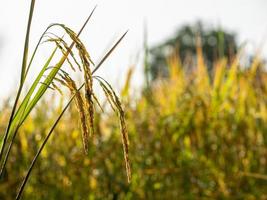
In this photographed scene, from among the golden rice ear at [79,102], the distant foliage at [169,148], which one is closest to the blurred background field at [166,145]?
the distant foliage at [169,148]

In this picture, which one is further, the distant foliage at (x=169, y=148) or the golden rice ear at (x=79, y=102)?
the distant foliage at (x=169, y=148)

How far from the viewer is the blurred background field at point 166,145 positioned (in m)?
2.08

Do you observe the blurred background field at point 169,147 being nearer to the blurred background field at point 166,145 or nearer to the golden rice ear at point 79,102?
the blurred background field at point 166,145

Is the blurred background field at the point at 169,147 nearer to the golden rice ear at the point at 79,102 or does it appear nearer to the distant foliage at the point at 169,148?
the distant foliage at the point at 169,148

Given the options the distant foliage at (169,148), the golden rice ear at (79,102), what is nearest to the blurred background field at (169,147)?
the distant foliage at (169,148)

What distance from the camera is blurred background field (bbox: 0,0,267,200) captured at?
2078 millimetres

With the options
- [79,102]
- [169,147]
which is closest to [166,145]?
[169,147]

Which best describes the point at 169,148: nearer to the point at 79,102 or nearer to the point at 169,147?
the point at 169,147

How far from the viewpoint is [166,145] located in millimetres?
2252

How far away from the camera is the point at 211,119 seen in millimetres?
2348

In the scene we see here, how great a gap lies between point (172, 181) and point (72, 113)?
552 millimetres

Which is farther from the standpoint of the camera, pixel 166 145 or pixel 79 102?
pixel 166 145

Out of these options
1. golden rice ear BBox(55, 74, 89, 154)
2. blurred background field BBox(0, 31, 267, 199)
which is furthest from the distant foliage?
golden rice ear BBox(55, 74, 89, 154)

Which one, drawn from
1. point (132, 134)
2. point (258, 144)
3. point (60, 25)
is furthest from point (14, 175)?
point (60, 25)
